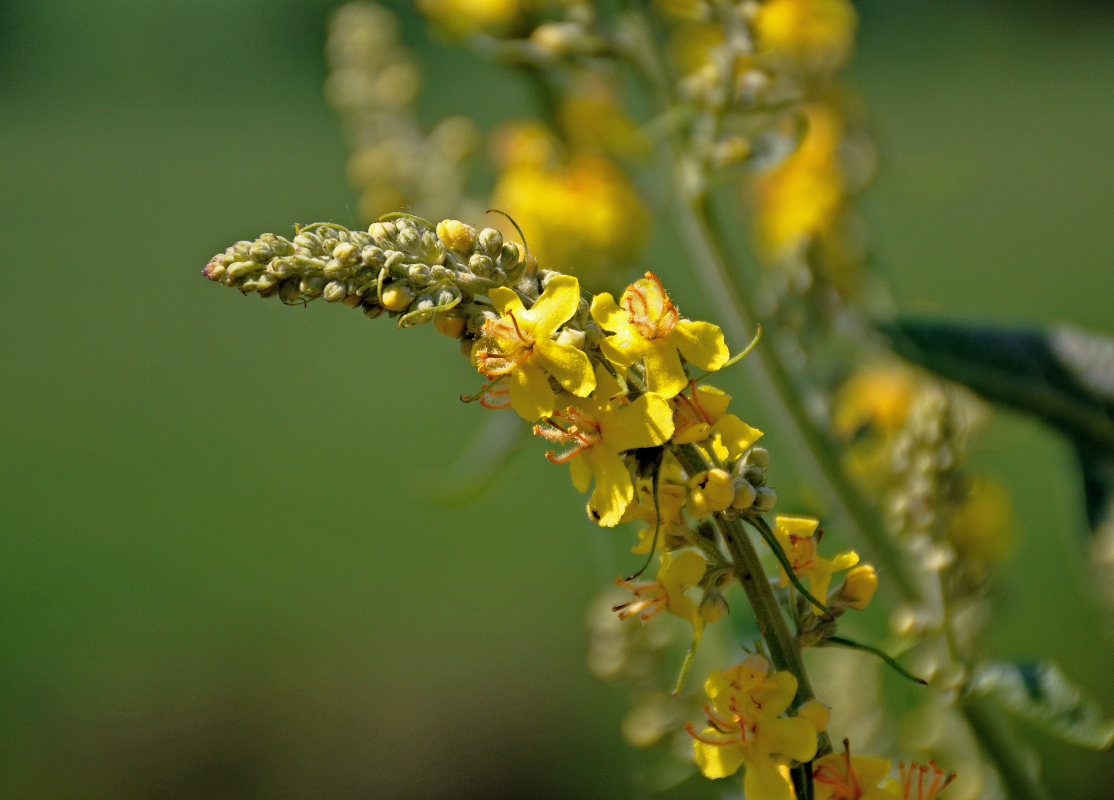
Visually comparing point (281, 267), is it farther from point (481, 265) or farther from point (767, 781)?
point (767, 781)

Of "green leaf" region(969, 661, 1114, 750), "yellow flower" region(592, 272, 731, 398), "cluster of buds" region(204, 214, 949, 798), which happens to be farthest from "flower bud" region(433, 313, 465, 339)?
"green leaf" region(969, 661, 1114, 750)

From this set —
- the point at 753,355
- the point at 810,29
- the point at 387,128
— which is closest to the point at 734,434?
the point at 753,355

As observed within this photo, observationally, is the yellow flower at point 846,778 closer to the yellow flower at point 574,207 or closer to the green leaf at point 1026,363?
the green leaf at point 1026,363

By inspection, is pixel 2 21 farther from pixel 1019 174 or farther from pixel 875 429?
pixel 875 429

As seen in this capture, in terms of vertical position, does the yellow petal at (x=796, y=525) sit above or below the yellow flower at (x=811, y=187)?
below

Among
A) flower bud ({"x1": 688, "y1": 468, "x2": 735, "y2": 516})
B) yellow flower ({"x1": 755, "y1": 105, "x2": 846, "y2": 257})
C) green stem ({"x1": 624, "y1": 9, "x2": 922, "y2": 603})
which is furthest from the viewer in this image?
yellow flower ({"x1": 755, "y1": 105, "x2": 846, "y2": 257})

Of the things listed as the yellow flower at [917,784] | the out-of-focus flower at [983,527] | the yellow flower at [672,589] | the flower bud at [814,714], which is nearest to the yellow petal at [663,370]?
the yellow flower at [672,589]

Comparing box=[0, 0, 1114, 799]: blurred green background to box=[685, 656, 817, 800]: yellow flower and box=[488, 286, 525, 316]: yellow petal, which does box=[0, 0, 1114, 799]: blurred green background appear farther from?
box=[685, 656, 817, 800]: yellow flower
